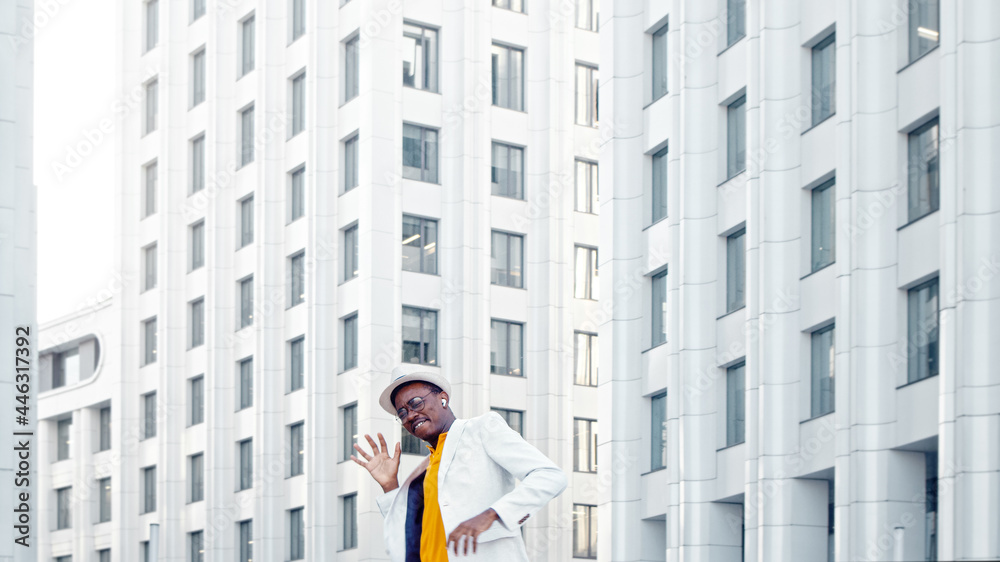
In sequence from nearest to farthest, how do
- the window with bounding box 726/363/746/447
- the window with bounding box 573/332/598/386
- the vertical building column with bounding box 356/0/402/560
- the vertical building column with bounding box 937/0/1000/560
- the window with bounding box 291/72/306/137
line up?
the vertical building column with bounding box 937/0/1000/560 → the window with bounding box 726/363/746/447 → the vertical building column with bounding box 356/0/402/560 → the window with bounding box 573/332/598/386 → the window with bounding box 291/72/306/137

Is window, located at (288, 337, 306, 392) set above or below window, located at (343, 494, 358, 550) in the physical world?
above

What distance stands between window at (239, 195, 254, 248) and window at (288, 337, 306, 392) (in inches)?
231

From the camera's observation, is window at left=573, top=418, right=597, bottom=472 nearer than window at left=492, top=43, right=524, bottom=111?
Yes

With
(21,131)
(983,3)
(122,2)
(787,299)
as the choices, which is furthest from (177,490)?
(983,3)

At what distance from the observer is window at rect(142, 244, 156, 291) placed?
2958 inches

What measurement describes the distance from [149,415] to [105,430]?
6198 mm

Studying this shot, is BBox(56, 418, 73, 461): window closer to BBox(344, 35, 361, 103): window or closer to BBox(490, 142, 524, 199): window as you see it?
BBox(344, 35, 361, 103): window

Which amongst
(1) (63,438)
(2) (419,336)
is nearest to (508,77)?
(2) (419,336)

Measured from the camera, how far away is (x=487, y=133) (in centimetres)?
6303

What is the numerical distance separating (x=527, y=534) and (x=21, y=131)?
3375 cm

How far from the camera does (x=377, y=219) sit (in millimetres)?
60500

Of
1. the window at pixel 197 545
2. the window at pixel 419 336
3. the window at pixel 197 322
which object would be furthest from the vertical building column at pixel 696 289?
the window at pixel 197 322

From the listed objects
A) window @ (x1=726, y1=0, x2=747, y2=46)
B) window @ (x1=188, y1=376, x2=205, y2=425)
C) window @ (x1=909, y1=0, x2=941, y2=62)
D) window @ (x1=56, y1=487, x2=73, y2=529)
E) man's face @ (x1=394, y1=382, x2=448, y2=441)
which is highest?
window @ (x1=726, y1=0, x2=747, y2=46)

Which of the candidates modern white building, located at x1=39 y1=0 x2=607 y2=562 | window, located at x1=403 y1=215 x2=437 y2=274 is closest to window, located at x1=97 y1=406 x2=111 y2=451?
modern white building, located at x1=39 y1=0 x2=607 y2=562
